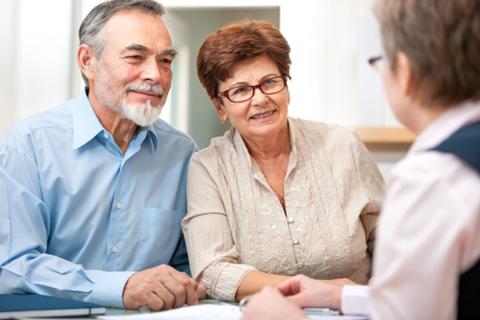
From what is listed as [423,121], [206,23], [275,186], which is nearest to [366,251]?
[275,186]

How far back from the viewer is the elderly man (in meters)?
Result: 1.77

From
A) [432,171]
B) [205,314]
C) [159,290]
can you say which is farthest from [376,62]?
[159,290]

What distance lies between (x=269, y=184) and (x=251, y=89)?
0.27 metres

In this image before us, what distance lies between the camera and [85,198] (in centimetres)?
192

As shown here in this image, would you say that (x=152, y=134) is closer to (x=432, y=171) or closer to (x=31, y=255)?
(x=31, y=255)

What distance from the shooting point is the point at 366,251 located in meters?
1.92

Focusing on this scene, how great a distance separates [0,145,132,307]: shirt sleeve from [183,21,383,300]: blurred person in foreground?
0.87 feet

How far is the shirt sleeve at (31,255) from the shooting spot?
1652mm

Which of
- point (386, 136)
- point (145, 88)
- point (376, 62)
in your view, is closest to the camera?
point (376, 62)

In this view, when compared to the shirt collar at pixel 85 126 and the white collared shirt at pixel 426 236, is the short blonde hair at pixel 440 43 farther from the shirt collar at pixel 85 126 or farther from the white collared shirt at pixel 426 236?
the shirt collar at pixel 85 126

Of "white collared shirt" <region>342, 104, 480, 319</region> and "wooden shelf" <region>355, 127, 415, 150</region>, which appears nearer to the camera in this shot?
"white collared shirt" <region>342, 104, 480, 319</region>

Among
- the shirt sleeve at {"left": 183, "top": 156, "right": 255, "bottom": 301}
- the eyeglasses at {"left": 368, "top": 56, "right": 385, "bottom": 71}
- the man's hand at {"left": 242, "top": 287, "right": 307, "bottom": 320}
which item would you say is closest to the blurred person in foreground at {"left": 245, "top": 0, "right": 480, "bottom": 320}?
the eyeglasses at {"left": 368, "top": 56, "right": 385, "bottom": 71}

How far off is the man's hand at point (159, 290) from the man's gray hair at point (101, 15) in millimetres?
768

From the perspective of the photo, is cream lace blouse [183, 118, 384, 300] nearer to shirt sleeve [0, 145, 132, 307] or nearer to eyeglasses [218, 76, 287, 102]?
eyeglasses [218, 76, 287, 102]
